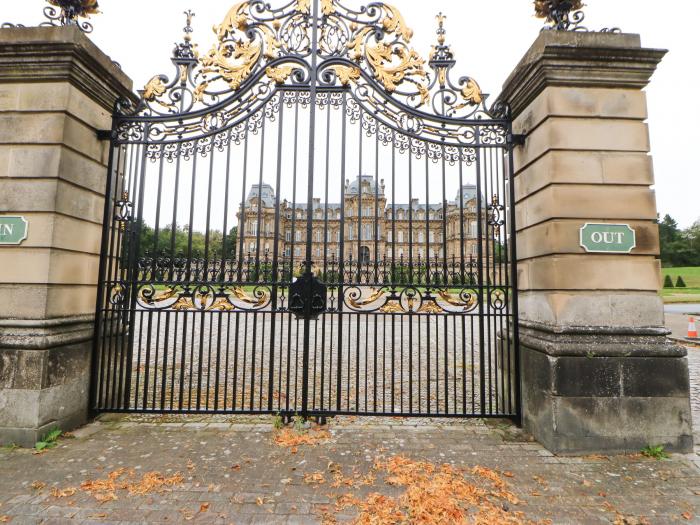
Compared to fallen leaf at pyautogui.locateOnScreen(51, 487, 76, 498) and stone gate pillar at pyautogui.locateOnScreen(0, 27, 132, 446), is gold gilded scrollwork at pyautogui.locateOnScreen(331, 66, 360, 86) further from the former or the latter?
fallen leaf at pyautogui.locateOnScreen(51, 487, 76, 498)

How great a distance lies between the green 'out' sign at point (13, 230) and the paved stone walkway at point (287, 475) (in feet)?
8.11

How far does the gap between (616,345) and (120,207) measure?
6.76 metres

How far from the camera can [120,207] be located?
17.2 ft

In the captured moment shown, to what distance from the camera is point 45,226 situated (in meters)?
4.43

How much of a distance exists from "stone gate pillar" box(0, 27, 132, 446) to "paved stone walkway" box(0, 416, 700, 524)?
62 centimetres

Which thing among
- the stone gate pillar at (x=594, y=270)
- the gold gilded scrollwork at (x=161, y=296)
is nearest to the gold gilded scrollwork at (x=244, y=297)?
the gold gilded scrollwork at (x=161, y=296)

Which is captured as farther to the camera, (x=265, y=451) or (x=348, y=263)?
(x=348, y=263)

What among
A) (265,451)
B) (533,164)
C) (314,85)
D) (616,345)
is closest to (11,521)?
(265,451)

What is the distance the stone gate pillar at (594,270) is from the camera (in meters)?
4.13

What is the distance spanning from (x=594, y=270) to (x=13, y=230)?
7.11 metres

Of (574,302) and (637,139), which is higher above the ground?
(637,139)

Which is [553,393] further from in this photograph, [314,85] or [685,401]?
[314,85]

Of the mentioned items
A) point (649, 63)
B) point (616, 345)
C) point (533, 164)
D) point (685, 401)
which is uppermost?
point (649, 63)

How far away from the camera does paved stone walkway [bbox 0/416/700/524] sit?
3.03 meters
